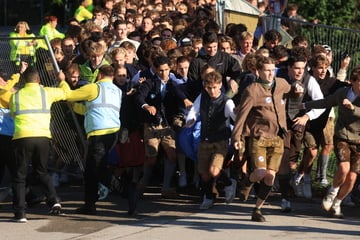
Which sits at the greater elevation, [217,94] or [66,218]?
[217,94]

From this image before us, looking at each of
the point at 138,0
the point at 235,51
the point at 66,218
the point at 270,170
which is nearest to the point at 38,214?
the point at 66,218

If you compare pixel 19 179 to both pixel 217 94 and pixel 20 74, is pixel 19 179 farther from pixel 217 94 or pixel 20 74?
pixel 217 94

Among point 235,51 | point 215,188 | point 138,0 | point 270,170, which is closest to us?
point 270,170

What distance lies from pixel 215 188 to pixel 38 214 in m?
2.14

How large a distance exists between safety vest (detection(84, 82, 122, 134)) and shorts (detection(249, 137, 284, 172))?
5.44 feet

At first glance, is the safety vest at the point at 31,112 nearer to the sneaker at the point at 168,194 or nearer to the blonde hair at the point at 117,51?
the blonde hair at the point at 117,51

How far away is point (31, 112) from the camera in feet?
39.4

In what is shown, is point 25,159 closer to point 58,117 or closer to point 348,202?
point 58,117

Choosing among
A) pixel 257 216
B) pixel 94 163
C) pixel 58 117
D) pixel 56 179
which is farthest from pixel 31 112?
pixel 257 216

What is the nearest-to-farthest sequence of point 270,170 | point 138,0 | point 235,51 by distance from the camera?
point 270,170 < point 235,51 < point 138,0

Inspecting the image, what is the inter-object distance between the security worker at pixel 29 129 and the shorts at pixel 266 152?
91.9 inches

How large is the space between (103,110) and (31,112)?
0.86 metres

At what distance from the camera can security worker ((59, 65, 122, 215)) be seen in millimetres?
12359

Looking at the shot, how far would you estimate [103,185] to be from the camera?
13.2 meters
